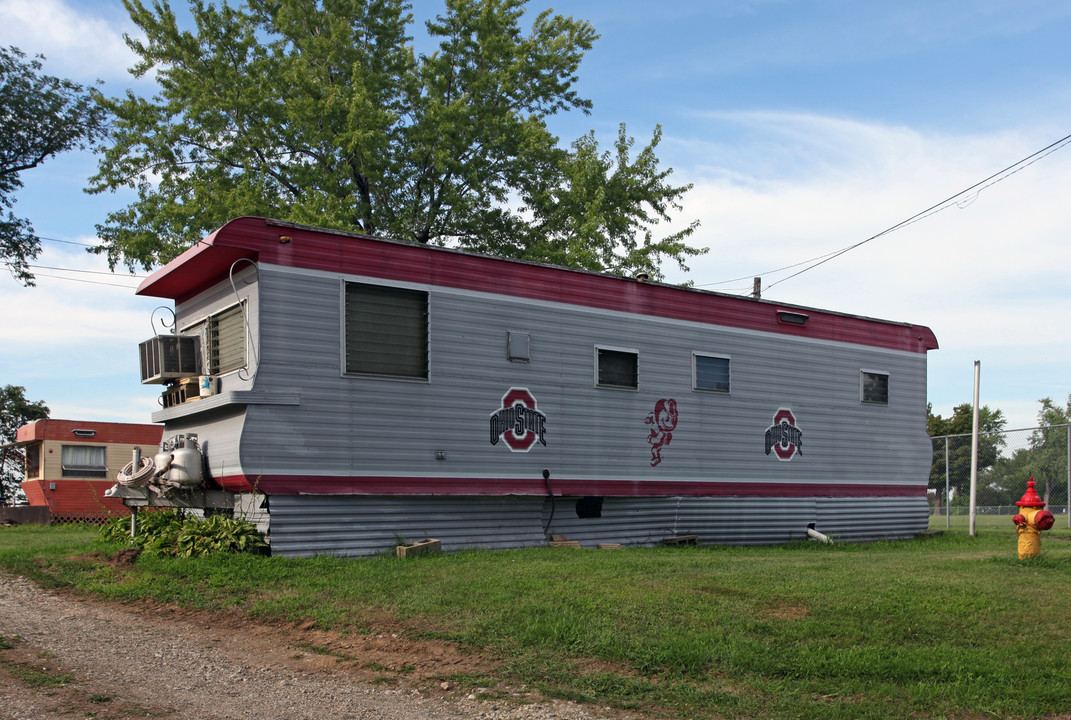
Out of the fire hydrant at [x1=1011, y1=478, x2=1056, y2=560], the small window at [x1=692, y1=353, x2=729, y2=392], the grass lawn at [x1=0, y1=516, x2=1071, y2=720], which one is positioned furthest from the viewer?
the small window at [x1=692, y1=353, x2=729, y2=392]

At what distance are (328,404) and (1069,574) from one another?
851cm

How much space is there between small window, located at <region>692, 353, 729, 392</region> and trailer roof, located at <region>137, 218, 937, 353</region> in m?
0.60

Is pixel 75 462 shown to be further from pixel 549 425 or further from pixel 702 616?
pixel 702 616

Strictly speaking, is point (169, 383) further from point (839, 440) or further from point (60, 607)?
point (839, 440)

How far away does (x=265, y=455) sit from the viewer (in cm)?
1044

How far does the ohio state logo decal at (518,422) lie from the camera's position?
12344 mm

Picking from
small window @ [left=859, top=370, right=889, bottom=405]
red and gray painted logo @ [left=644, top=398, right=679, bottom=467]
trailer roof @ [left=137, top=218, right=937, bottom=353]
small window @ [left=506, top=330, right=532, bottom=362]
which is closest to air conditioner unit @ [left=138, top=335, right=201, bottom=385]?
trailer roof @ [left=137, top=218, right=937, bottom=353]

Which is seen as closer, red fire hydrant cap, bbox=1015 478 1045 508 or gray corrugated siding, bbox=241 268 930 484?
gray corrugated siding, bbox=241 268 930 484

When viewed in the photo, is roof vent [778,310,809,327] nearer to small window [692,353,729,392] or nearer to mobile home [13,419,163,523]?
small window [692,353,729,392]

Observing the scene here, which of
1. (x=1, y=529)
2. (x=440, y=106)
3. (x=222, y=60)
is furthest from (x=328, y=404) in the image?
(x=222, y=60)

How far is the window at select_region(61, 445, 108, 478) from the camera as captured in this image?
21.8 m

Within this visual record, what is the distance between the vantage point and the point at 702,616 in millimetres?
7664

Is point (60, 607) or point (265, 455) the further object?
point (265, 455)

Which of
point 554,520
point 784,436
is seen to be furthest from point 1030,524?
point 554,520
